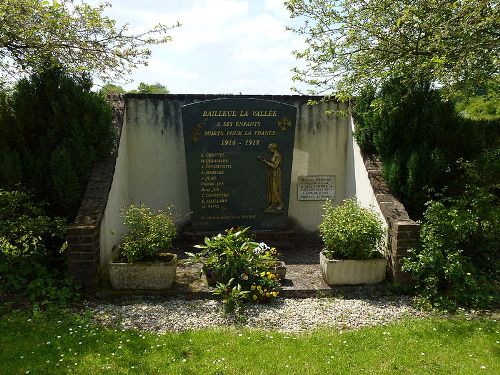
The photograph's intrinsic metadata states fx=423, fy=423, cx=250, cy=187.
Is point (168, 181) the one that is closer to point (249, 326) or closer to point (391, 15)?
point (249, 326)

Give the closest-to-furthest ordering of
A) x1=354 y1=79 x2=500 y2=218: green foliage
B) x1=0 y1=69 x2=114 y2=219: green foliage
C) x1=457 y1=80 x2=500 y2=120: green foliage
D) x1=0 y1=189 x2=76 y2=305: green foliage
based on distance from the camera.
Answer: x1=0 y1=189 x2=76 y2=305: green foliage, x1=0 y1=69 x2=114 y2=219: green foliage, x1=354 y1=79 x2=500 y2=218: green foliage, x1=457 y1=80 x2=500 y2=120: green foliage

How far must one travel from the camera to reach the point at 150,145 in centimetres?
764

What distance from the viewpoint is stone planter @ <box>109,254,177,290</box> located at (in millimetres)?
5285

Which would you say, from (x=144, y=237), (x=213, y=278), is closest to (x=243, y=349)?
(x=213, y=278)

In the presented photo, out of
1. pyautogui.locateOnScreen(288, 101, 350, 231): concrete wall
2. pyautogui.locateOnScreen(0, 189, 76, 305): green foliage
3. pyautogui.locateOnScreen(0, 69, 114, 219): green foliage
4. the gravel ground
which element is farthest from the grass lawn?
pyautogui.locateOnScreen(288, 101, 350, 231): concrete wall

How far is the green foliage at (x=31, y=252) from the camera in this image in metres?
5.16

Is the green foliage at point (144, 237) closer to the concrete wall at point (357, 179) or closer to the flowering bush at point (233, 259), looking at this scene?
the flowering bush at point (233, 259)

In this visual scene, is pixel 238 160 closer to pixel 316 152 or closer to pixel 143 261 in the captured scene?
pixel 316 152

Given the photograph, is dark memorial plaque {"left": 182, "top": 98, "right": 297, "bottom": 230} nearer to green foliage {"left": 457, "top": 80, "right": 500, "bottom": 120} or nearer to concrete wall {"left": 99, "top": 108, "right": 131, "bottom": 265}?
concrete wall {"left": 99, "top": 108, "right": 131, "bottom": 265}

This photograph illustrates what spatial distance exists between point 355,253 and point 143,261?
2.80 m

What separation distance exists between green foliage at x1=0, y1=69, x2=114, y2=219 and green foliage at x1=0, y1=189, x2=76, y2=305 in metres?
0.32

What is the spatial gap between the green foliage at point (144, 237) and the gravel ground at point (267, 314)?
592 millimetres

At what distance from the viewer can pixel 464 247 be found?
20.2 feet

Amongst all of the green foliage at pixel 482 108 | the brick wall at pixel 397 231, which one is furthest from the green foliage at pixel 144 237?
the green foliage at pixel 482 108
